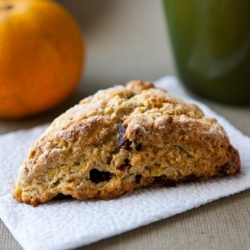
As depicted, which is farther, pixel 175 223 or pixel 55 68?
pixel 55 68

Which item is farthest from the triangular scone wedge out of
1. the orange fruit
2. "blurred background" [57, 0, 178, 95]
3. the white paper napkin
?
"blurred background" [57, 0, 178, 95]

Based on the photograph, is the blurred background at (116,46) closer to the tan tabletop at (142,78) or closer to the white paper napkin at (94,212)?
the tan tabletop at (142,78)

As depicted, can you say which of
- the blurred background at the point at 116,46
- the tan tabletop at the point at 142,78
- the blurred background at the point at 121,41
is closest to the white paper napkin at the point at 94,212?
the tan tabletop at the point at 142,78

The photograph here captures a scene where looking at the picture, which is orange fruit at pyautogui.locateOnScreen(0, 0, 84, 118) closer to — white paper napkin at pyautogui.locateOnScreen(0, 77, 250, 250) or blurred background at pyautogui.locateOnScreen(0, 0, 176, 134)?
blurred background at pyautogui.locateOnScreen(0, 0, 176, 134)

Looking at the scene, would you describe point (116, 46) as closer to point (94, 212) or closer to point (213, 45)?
point (213, 45)

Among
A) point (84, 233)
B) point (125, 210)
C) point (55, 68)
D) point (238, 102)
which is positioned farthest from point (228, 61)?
point (84, 233)

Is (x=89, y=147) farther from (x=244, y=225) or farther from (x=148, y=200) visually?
(x=244, y=225)

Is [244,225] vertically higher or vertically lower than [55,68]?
lower
